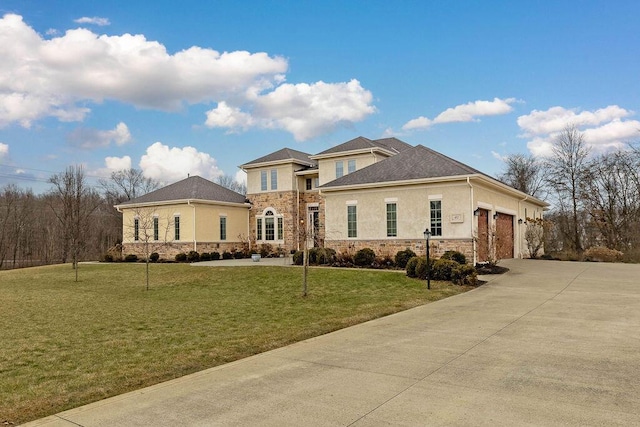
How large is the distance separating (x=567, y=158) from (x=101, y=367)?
3573 cm

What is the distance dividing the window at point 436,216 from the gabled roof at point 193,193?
15.1 metres

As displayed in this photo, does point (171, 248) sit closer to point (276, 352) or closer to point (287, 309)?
point (287, 309)

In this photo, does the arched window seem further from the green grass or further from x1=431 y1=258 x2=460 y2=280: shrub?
x1=431 y1=258 x2=460 y2=280: shrub

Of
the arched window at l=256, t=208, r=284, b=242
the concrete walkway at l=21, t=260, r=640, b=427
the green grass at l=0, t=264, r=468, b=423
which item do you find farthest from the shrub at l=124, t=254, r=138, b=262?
the concrete walkway at l=21, t=260, r=640, b=427

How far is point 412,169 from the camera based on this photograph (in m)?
20.7

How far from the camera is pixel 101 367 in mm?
6016

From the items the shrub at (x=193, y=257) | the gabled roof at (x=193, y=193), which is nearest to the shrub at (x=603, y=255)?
the gabled roof at (x=193, y=193)

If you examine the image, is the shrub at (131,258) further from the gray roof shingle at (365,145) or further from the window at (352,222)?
the window at (352,222)

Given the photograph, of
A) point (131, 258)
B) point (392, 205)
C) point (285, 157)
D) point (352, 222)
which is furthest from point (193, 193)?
point (392, 205)

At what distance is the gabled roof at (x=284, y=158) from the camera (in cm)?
2985

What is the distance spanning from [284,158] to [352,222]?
9.86m

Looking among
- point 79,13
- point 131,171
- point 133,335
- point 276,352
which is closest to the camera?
point 276,352

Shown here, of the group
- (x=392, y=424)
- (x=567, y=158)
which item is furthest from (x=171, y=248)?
(x=567, y=158)

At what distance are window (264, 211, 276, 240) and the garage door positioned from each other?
572 inches
